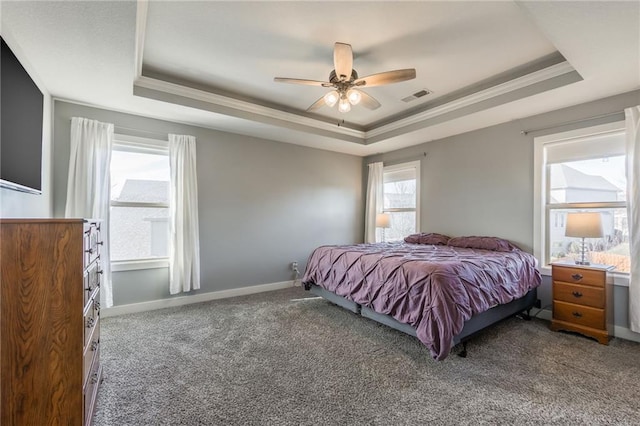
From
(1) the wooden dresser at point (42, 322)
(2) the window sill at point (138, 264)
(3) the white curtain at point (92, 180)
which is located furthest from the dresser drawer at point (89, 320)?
(2) the window sill at point (138, 264)

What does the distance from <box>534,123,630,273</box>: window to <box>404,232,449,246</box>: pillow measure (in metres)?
1.08

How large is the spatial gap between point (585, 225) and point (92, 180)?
5.14 m

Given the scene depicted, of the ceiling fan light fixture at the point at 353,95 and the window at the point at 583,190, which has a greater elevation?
the ceiling fan light fixture at the point at 353,95

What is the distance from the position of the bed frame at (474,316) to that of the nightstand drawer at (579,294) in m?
0.30

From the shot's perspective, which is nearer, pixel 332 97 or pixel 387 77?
pixel 387 77

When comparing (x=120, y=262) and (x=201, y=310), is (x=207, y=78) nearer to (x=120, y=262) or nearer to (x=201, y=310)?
(x=120, y=262)

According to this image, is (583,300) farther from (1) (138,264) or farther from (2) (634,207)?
(1) (138,264)

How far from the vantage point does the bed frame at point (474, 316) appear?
236cm

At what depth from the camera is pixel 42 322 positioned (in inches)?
48.9

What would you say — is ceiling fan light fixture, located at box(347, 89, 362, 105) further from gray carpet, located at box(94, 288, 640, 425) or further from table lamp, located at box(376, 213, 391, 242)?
table lamp, located at box(376, 213, 391, 242)

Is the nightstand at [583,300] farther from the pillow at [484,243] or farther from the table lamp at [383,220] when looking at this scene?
the table lamp at [383,220]

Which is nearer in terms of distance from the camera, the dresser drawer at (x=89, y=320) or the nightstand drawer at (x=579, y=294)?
the dresser drawer at (x=89, y=320)

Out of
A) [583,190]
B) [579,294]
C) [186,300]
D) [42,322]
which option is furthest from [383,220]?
[42,322]

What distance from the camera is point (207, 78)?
3178 millimetres
